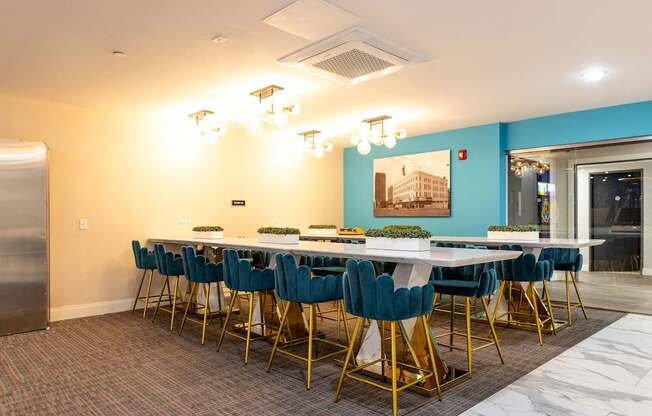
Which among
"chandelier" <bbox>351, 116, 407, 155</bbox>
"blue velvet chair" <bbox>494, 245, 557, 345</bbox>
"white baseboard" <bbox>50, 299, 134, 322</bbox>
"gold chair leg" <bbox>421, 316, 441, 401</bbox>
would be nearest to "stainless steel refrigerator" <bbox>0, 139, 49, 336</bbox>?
"white baseboard" <bbox>50, 299, 134, 322</bbox>

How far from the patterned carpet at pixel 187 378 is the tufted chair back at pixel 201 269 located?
613 millimetres

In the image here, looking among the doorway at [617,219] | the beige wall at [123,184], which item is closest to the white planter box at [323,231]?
the beige wall at [123,184]

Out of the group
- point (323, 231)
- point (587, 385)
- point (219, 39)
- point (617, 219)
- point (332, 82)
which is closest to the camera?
point (587, 385)

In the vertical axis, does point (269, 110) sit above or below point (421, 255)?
above

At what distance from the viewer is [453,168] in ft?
23.6

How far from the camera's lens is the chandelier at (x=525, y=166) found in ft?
21.5

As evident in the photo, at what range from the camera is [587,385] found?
10.8 ft

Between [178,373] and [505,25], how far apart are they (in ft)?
12.0

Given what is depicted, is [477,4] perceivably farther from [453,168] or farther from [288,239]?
[453,168]

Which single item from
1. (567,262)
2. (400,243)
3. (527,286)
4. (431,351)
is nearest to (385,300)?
(431,351)

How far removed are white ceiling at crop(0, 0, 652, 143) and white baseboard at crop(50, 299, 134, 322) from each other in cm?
250

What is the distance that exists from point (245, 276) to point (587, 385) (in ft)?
8.93

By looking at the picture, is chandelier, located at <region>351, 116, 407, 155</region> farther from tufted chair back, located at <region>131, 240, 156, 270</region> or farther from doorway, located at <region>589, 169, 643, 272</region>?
tufted chair back, located at <region>131, 240, 156, 270</region>

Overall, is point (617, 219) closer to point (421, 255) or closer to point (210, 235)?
point (421, 255)
